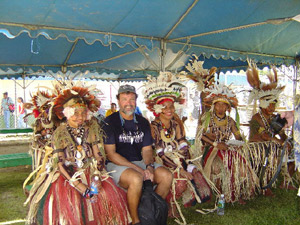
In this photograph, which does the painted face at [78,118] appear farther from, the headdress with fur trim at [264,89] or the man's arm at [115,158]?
the headdress with fur trim at [264,89]

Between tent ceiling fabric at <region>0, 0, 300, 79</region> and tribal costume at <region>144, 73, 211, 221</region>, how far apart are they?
0.71 m

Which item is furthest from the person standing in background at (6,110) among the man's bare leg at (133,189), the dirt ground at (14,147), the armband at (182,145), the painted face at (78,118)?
the man's bare leg at (133,189)

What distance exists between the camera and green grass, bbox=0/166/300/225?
360cm

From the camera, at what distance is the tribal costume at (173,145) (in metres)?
3.72

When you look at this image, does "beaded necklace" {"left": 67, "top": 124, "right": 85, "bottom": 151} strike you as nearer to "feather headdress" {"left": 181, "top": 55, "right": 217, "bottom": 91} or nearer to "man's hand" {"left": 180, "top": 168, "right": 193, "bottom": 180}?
"man's hand" {"left": 180, "top": 168, "right": 193, "bottom": 180}

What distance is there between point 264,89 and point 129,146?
265cm

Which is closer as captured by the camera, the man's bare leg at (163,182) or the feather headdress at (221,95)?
the man's bare leg at (163,182)

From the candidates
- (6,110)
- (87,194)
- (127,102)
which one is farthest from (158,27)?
(6,110)

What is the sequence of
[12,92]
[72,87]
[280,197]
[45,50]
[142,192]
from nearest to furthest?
[142,192], [72,87], [280,197], [45,50], [12,92]

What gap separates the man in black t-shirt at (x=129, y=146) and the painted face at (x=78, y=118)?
0.99 ft

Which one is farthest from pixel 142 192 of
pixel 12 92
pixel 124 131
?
pixel 12 92

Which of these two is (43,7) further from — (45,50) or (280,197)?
(280,197)

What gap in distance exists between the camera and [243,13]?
14.7 ft

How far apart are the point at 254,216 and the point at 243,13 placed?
3137mm
